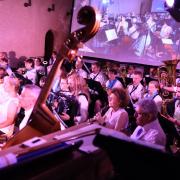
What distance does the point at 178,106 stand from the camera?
5.53 metres

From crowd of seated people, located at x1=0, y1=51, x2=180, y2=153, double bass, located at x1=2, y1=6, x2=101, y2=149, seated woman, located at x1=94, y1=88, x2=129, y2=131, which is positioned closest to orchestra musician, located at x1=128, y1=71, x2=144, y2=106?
crowd of seated people, located at x1=0, y1=51, x2=180, y2=153

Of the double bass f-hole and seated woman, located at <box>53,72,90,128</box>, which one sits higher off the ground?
the double bass f-hole

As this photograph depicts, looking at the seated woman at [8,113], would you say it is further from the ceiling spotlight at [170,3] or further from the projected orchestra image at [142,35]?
the projected orchestra image at [142,35]

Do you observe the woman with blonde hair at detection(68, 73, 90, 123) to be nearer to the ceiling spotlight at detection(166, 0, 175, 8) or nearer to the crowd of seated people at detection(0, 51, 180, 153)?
the crowd of seated people at detection(0, 51, 180, 153)

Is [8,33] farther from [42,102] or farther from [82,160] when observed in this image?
[82,160]

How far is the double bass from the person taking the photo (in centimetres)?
165

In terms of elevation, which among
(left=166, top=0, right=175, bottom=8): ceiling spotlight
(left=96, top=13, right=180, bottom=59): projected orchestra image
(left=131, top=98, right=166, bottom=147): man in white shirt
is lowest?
(left=131, top=98, right=166, bottom=147): man in white shirt

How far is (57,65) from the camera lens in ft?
5.54

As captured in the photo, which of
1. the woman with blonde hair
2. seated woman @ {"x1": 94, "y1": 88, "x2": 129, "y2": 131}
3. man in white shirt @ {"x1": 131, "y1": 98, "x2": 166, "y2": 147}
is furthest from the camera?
the woman with blonde hair

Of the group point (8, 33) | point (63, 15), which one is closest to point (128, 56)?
point (63, 15)

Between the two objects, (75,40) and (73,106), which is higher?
(75,40)

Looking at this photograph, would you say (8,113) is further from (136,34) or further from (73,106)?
(136,34)

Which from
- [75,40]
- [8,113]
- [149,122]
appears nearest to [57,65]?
[75,40]

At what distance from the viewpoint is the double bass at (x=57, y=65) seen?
165cm
